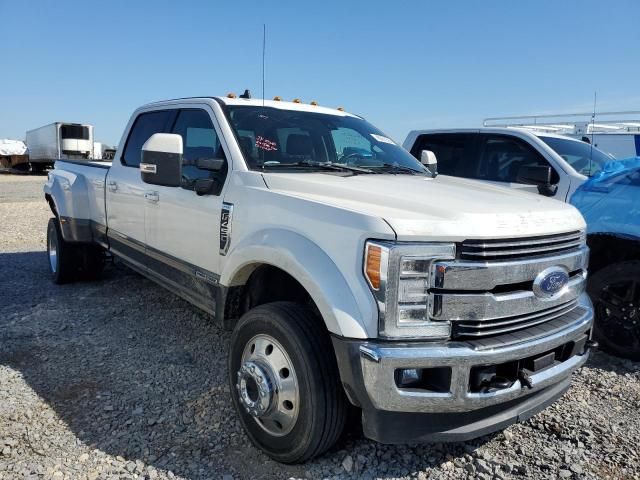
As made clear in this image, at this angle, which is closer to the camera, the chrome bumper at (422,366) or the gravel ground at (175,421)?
the chrome bumper at (422,366)

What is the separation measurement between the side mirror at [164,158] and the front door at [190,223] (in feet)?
0.95

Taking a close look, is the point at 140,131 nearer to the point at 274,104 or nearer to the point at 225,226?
the point at 274,104

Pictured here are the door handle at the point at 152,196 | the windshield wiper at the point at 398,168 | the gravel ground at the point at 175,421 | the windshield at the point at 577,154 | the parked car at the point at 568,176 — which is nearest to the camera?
the gravel ground at the point at 175,421

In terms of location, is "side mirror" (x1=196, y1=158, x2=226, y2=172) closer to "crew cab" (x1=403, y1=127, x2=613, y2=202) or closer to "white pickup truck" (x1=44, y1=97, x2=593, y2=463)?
"white pickup truck" (x1=44, y1=97, x2=593, y2=463)

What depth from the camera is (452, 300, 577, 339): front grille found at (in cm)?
229

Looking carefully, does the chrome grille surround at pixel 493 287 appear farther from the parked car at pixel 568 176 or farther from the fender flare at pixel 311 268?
the parked car at pixel 568 176

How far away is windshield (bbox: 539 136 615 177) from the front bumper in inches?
175

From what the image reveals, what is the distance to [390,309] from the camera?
2.20m

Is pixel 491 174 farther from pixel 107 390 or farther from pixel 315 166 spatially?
pixel 107 390

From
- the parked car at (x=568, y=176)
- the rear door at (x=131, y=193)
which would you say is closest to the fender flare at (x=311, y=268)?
the rear door at (x=131, y=193)

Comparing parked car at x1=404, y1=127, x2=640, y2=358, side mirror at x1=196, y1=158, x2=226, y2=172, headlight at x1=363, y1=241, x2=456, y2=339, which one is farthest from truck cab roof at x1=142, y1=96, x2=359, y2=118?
headlight at x1=363, y1=241, x2=456, y2=339

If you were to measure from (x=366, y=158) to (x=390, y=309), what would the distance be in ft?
5.82

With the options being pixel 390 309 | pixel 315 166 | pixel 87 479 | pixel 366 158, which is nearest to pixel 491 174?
pixel 366 158

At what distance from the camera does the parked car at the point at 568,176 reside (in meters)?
4.11
